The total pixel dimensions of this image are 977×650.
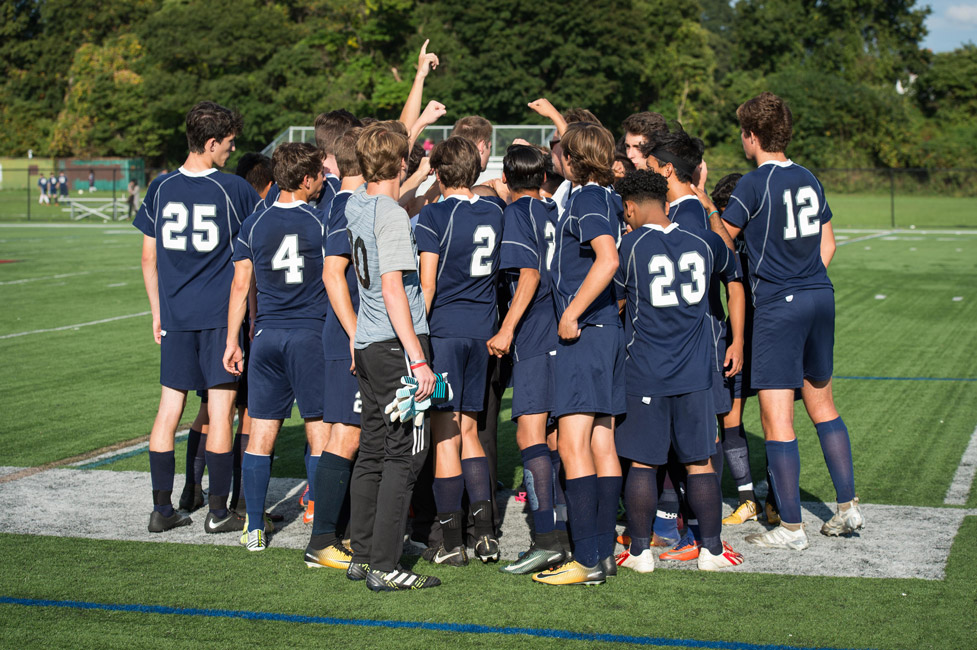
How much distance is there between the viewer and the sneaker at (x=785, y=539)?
16.4 ft

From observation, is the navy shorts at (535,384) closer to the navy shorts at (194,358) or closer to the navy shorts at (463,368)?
the navy shorts at (463,368)

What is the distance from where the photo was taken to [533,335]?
4.90 meters

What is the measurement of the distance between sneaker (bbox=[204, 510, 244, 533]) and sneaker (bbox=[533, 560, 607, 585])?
186 cm

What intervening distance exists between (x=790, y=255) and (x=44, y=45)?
81.0m

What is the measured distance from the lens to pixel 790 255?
200 inches

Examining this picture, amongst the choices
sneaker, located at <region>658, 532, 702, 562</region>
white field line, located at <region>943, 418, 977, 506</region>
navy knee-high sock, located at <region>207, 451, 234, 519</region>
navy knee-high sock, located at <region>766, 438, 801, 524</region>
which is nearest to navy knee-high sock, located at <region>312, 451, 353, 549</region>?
navy knee-high sock, located at <region>207, 451, 234, 519</region>

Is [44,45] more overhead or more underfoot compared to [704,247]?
more overhead

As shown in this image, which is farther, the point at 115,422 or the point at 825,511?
the point at 115,422

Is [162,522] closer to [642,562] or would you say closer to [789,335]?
[642,562]

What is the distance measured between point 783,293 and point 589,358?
4.09 feet

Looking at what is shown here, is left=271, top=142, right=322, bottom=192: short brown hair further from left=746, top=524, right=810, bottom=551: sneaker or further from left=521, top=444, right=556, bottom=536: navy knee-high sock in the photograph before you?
left=746, top=524, right=810, bottom=551: sneaker

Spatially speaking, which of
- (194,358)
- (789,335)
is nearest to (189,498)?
(194,358)

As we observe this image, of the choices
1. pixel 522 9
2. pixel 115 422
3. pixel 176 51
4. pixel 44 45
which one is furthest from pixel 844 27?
pixel 115 422

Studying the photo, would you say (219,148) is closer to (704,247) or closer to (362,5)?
(704,247)
